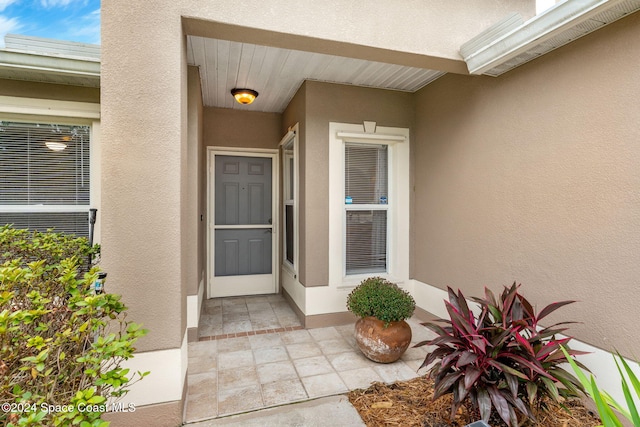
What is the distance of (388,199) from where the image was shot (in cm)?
405

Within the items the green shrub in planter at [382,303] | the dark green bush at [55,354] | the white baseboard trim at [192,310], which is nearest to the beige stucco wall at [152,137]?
the dark green bush at [55,354]

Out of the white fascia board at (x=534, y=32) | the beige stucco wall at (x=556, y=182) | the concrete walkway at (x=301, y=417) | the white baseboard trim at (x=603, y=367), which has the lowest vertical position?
the concrete walkway at (x=301, y=417)

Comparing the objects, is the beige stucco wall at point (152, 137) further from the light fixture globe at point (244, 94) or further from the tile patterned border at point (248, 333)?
the light fixture globe at point (244, 94)

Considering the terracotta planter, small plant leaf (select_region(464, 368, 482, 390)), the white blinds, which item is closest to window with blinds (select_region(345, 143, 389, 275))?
the white blinds

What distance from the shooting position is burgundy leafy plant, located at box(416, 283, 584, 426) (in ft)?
5.72

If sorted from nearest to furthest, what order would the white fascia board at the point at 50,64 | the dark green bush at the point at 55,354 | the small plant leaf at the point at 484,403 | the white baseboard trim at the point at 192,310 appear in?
1. the dark green bush at the point at 55,354
2. the small plant leaf at the point at 484,403
3. the white fascia board at the point at 50,64
4. the white baseboard trim at the point at 192,310

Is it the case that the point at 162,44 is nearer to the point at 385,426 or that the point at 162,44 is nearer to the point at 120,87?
the point at 120,87

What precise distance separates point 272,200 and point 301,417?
3.44 metres

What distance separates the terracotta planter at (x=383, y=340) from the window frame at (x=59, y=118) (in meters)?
2.60

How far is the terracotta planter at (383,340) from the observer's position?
9.12ft

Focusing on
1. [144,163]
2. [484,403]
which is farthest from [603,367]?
[144,163]

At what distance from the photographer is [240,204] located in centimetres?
494

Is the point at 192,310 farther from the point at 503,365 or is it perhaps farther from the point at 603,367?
the point at 603,367

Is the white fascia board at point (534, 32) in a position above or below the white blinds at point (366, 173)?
above
